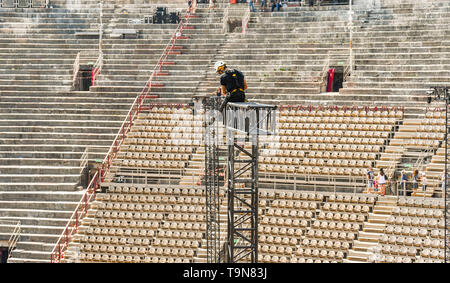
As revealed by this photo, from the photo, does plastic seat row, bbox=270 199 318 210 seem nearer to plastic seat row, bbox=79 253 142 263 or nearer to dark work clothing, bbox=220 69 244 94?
plastic seat row, bbox=79 253 142 263

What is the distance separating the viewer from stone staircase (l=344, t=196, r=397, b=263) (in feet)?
85.9

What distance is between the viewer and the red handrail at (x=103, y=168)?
100ft

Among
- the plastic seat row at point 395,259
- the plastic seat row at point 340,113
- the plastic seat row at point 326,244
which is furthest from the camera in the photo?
the plastic seat row at point 340,113

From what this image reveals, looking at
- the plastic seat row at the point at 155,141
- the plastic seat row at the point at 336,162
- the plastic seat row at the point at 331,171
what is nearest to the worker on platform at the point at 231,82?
the plastic seat row at the point at 331,171

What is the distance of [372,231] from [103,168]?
11.6 meters

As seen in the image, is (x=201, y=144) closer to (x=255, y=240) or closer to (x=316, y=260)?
(x=316, y=260)

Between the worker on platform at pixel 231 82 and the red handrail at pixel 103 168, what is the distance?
613 inches

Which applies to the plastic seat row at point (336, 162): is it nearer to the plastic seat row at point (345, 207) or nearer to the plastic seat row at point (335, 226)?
the plastic seat row at point (345, 207)

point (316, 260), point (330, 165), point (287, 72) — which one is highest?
point (287, 72)

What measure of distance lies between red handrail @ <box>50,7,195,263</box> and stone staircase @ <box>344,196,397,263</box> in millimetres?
10430

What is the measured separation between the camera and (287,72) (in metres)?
35.9

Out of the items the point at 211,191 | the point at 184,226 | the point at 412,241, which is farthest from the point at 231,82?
the point at 184,226
